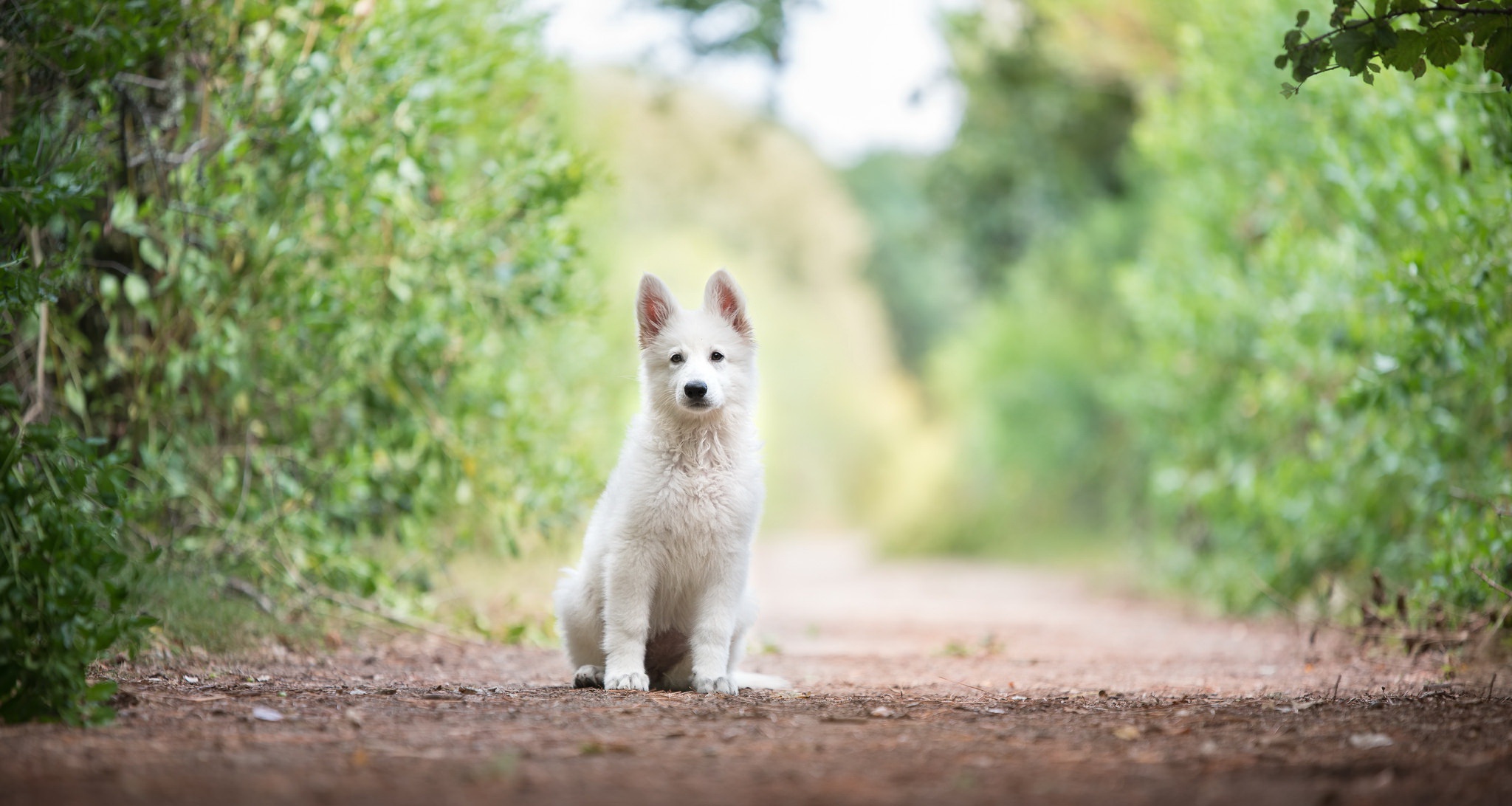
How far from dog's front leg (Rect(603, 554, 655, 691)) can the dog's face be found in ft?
2.35

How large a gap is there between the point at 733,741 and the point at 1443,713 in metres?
2.57

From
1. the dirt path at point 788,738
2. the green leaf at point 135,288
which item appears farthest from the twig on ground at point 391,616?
the green leaf at point 135,288

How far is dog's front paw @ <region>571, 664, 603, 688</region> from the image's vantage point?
5375 mm

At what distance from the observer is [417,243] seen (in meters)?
7.67

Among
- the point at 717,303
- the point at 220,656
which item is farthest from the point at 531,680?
the point at 717,303

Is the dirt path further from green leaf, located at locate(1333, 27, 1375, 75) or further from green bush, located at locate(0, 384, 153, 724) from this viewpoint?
green leaf, located at locate(1333, 27, 1375, 75)

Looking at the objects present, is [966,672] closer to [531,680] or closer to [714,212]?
[531,680]

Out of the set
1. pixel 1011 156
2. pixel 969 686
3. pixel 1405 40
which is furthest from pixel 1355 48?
pixel 1011 156

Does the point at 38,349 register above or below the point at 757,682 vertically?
above

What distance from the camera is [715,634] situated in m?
5.13

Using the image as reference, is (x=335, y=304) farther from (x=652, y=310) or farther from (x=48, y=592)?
(x=48, y=592)

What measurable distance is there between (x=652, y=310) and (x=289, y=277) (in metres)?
2.66

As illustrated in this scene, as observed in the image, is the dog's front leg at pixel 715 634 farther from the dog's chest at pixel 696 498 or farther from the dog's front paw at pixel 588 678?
the dog's front paw at pixel 588 678

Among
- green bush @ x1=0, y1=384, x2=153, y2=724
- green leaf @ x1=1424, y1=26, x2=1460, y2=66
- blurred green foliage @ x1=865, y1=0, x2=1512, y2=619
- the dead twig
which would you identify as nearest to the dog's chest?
green bush @ x1=0, y1=384, x2=153, y2=724
